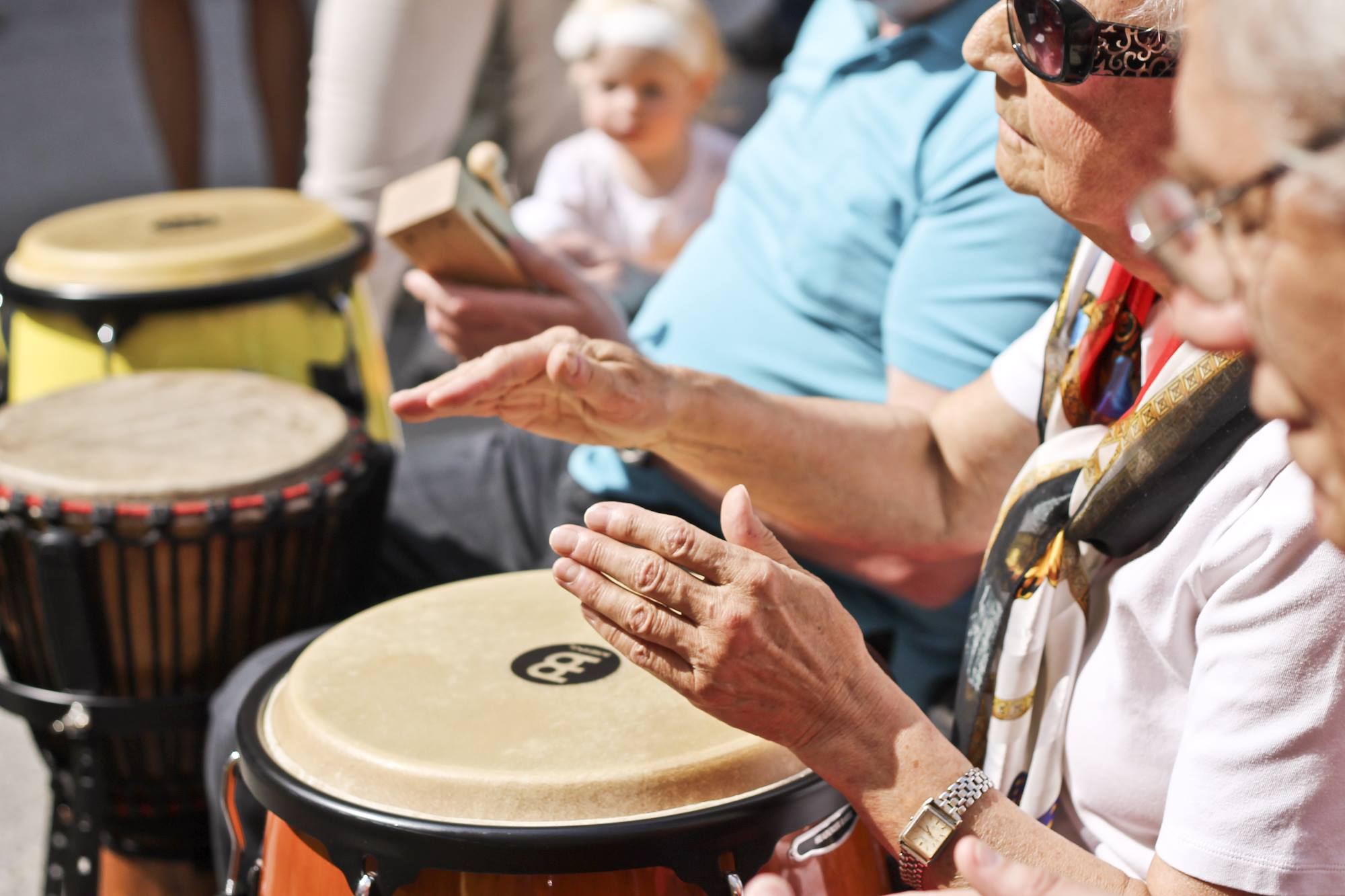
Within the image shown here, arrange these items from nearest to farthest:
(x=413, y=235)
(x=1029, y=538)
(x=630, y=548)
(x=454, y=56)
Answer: (x=630, y=548)
(x=1029, y=538)
(x=413, y=235)
(x=454, y=56)

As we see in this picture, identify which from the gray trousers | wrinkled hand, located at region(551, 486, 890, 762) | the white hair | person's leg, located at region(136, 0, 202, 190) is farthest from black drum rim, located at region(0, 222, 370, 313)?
person's leg, located at region(136, 0, 202, 190)

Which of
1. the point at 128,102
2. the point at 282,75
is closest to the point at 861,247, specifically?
the point at 282,75

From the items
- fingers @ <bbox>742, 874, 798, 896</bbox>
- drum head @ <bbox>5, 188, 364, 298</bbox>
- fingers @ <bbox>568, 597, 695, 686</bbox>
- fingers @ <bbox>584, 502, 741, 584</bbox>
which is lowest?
fingers @ <bbox>742, 874, 798, 896</bbox>

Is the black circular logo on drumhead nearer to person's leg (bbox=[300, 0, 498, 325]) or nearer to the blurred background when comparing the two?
person's leg (bbox=[300, 0, 498, 325])

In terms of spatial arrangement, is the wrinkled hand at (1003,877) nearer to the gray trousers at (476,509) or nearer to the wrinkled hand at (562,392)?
the wrinkled hand at (562,392)

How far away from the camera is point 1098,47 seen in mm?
949

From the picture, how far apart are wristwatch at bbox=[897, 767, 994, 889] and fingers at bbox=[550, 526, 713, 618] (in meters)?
0.20

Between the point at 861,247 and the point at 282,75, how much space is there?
270 cm

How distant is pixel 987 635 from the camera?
1110 mm

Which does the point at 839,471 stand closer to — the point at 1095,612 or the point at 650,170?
the point at 1095,612

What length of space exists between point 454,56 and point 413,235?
144cm

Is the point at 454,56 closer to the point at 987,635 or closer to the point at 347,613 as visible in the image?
the point at 347,613

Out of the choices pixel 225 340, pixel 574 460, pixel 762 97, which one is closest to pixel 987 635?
pixel 574 460

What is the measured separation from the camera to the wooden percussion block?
153 cm
